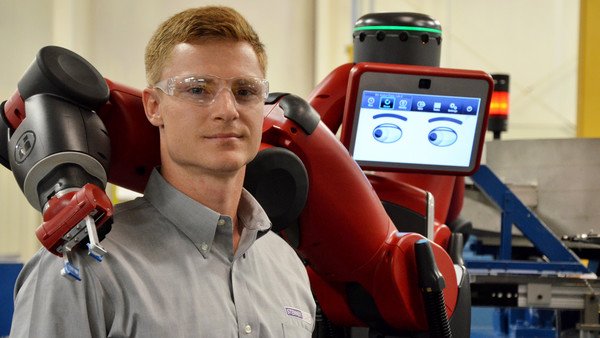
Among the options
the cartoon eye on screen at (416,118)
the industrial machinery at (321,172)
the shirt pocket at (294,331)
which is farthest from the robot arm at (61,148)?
the cartoon eye on screen at (416,118)

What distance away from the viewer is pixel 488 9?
505 inches

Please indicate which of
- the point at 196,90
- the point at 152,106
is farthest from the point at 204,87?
the point at 152,106

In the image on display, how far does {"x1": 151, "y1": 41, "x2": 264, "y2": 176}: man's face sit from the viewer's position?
7.11ft

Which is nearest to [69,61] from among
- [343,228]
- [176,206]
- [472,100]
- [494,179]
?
[176,206]

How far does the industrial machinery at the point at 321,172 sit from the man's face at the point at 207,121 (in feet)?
0.61

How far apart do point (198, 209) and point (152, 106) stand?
0.25m

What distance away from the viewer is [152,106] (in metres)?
2.27

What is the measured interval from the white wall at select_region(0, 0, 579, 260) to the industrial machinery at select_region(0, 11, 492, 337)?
686 cm

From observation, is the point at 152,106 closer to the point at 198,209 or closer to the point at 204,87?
the point at 204,87

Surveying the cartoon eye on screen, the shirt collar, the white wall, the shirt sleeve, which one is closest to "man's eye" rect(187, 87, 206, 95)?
the shirt collar

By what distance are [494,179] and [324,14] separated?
20.7 ft

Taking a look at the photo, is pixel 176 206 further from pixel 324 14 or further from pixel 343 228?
pixel 324 14

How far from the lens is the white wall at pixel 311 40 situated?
10.4 meters

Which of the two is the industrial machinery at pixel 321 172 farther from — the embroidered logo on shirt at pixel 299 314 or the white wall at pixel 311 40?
the white wall at pixel 311 40
